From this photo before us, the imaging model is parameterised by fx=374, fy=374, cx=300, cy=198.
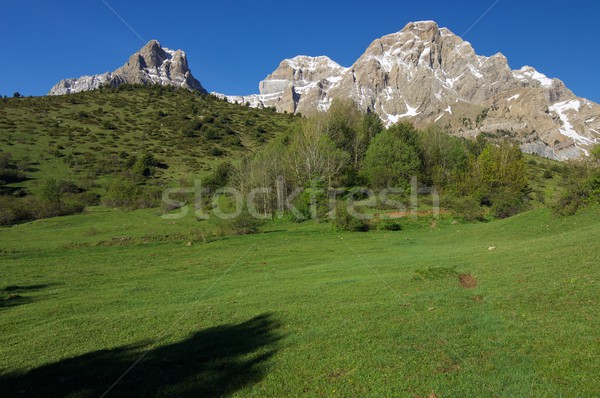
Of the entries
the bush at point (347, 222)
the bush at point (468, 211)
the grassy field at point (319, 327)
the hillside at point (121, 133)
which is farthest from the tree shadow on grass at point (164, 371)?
the hillside at point (121, 133)

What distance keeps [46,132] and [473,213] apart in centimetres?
10159

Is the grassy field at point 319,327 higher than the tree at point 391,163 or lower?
lower

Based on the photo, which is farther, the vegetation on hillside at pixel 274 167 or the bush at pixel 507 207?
the vegetation on hillside at pixel 274 167

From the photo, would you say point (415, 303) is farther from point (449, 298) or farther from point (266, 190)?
point (266, 190)

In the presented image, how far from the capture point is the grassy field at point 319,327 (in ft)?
26.0

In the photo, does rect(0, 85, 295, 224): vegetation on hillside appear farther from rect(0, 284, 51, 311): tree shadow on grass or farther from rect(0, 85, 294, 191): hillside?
rect(0, 284, 51, 311): tree shadow on grass

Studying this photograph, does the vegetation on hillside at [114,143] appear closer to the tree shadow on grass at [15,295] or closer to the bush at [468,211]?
the tree shadow on grass at [15,295]

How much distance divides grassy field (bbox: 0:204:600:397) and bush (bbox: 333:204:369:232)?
48.6 feet

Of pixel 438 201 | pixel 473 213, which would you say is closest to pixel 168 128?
pixel 438 201

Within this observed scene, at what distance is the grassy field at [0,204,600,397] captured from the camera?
7.91 m

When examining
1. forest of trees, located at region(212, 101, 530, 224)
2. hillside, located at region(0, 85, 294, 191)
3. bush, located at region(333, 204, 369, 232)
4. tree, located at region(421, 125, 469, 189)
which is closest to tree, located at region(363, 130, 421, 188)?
forest of trees, located at region(212, 101, 530, 224)

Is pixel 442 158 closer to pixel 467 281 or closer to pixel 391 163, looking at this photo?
pixel 391 163

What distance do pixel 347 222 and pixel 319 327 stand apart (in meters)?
30.5

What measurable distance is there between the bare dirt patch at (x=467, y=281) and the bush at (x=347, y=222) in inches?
975
